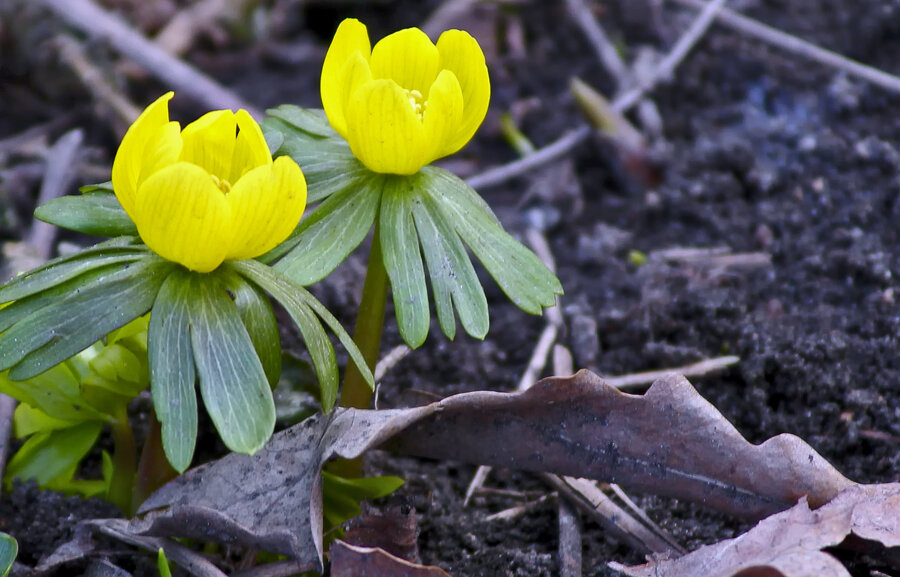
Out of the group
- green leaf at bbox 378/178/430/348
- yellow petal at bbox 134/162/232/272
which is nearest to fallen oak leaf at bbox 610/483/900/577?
green leaf at bbox 378/178/430/348

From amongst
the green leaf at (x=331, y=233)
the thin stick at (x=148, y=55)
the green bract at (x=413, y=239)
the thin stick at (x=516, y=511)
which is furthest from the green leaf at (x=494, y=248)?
the thin stick at (x=148, y=55)

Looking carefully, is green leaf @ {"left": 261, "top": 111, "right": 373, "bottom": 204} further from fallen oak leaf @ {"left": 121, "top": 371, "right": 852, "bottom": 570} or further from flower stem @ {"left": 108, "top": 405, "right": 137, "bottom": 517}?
flower stem @ {"left": 108, "top": 405, "right": 137, "bottom": 517}

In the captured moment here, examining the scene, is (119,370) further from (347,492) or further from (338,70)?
(338,70)

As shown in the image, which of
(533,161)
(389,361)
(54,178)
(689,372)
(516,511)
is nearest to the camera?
(516,511)

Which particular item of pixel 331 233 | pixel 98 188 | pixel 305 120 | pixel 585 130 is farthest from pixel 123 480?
pixel 585 130

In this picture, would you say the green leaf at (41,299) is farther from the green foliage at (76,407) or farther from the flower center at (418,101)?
the flower center at (418,101)

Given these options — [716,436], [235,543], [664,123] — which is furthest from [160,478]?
[664,123]
